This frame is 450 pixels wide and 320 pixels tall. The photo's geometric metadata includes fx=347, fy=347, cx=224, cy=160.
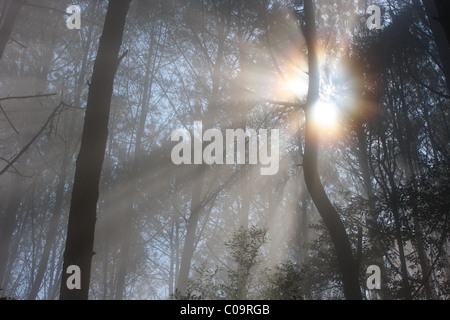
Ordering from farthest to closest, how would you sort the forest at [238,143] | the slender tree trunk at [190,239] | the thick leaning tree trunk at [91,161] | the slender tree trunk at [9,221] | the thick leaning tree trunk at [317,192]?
the slender tree trunk at [9,221] → the slender tree trunk at [190,239] → the forest at [238,143] → the thick leaning tree trunk at [317,192] → the thick leaning tree trunk at [91,161]

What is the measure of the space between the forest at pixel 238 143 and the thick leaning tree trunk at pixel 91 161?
19 mm

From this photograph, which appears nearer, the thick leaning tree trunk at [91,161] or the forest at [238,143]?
the thick leaning tree trunk at [91,161]

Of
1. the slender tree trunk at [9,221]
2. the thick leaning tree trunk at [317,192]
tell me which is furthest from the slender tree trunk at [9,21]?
the slender tree trunk at [9,221]

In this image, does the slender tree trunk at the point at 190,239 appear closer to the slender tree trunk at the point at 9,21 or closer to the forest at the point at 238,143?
the forest at the point at 238,143

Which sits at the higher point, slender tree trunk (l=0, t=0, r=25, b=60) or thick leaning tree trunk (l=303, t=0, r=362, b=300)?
slender tree trunk (l=0, t=0, r=25, b=60)

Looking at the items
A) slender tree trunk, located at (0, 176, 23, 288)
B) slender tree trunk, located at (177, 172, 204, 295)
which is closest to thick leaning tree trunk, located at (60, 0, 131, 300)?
slender tree trunk, located at (177, 172, 204, 295)

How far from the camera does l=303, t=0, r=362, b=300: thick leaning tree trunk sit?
16.4 feet

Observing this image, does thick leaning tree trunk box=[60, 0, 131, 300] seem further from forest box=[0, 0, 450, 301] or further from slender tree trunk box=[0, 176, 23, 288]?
slender tree trunk box=[0, 176, 23, 288]

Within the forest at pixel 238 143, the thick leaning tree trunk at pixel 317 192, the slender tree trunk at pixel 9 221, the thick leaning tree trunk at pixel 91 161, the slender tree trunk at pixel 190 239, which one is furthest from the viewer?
the slender tree trunk at pixel 9 221

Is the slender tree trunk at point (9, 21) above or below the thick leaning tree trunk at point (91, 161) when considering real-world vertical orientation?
above

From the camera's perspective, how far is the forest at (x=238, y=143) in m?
5.93

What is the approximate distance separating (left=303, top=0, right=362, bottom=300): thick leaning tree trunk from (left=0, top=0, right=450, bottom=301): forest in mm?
23
